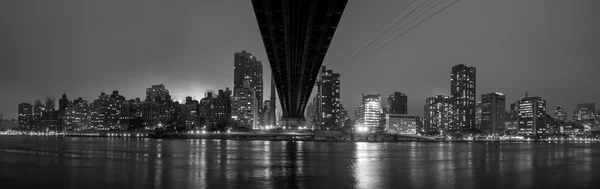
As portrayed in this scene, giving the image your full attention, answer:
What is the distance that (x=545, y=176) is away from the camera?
2473 centimetres

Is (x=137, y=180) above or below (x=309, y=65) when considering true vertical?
below

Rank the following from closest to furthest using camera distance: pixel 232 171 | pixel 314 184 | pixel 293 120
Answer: pixel 314 184 → pixel 232 171 → pixel 293 120

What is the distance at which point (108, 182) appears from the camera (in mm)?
18641

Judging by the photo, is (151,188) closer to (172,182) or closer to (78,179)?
(172,182)

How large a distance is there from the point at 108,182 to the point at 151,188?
3.08 m

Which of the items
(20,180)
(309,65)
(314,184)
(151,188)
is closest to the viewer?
(151,188)

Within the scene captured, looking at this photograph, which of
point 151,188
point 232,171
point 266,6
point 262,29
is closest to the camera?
point 151,188

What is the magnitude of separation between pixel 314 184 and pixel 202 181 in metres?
4.96

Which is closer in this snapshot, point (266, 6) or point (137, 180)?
point (137, 180)

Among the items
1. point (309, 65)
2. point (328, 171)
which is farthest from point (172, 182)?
point (309, 65)

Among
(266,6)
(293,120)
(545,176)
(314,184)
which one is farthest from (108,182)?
(293,120)

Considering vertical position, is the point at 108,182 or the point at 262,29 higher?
the point at 262,29

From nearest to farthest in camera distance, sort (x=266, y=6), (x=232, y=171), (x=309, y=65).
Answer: (x=232, y=171) → (x=266, y=6) → (x=309, y=65)

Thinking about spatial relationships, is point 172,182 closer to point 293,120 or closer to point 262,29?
point 262,29
